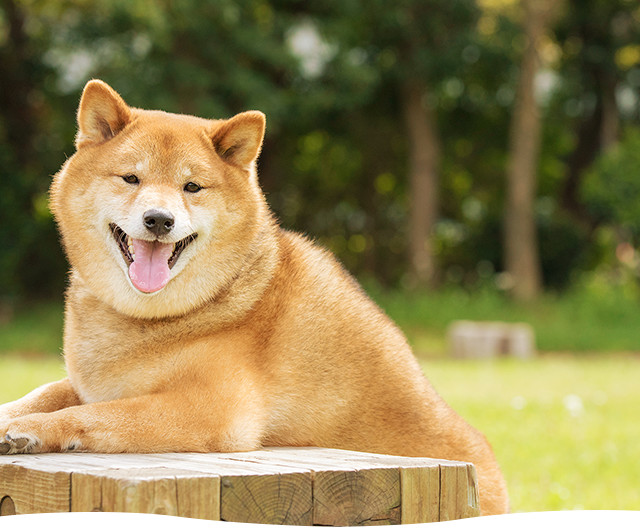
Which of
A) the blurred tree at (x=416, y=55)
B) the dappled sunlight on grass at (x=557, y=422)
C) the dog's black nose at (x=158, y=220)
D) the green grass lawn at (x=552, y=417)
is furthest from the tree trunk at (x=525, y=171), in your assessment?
the dog's black nose at (x=158, y=220)

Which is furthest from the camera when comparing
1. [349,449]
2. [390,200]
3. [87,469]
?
[390,200]

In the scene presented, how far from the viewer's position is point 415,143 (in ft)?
74.5

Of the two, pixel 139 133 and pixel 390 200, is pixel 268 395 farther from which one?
pixel 390 200

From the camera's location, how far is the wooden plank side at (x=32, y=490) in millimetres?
2479

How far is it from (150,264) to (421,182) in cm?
1947

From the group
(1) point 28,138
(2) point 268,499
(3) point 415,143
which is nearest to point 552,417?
(2) point 268,499

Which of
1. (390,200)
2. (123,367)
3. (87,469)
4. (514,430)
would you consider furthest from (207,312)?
(390,200)

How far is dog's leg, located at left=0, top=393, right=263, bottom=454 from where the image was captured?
2.91m

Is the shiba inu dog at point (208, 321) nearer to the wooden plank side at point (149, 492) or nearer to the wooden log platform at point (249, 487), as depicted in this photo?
the wooden log platform at point (249, 487)

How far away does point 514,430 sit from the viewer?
900 centimetres

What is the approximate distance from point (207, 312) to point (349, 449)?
734 millimetres

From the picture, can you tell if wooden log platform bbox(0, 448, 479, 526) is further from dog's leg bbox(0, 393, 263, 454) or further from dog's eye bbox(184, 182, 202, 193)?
dog's eye bbox(184, 182, 202, 193)

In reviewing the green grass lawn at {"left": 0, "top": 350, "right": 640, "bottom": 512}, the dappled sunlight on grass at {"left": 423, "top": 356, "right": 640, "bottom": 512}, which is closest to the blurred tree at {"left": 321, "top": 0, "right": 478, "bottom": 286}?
the green grass lawn at {"left": 0, "top": 350, "right": 640, "bottom": 512}

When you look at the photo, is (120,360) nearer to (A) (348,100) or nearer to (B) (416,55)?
(A) (348,100)
